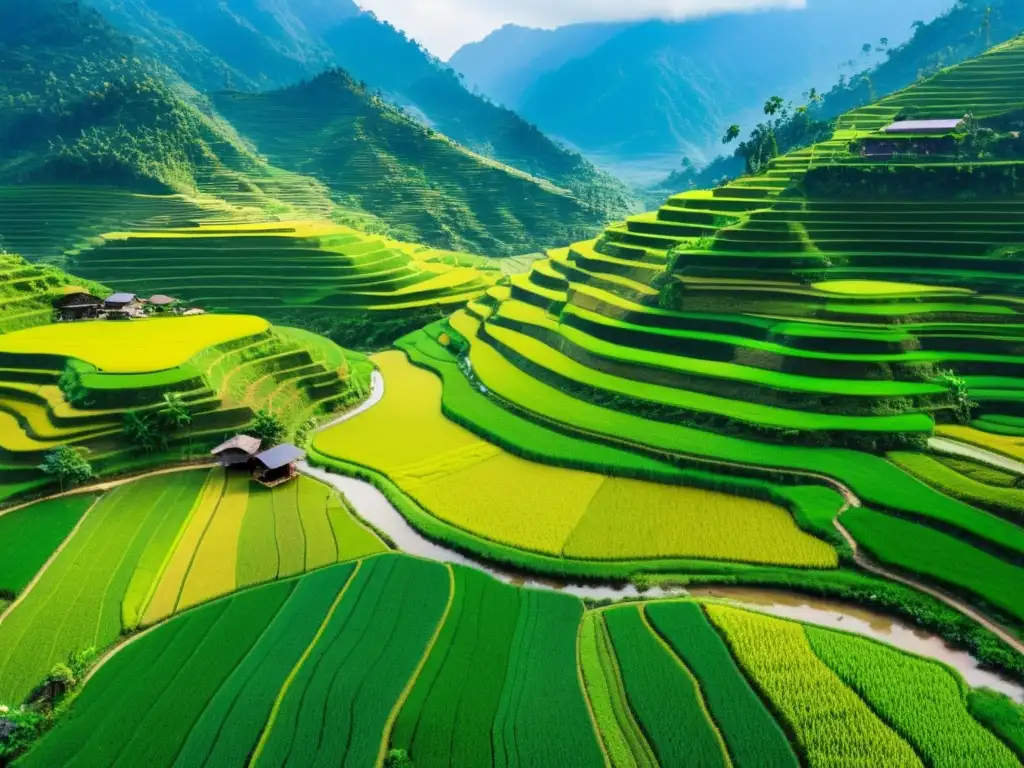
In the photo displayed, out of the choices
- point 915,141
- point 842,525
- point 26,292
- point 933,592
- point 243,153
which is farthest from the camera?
point 243,153

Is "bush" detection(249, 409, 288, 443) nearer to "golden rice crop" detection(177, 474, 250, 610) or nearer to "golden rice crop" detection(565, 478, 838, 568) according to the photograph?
"golden rice crop" detection(177, 474, 250, 610)

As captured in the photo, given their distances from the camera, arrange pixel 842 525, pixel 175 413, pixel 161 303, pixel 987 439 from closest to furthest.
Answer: pixel 842 525 → pixel 987 439 → pixel 175 413 → pixel 161 303

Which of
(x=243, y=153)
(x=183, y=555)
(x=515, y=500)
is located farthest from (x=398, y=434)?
(x=243, y=153)

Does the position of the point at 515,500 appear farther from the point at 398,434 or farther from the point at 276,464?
the point at 276,464

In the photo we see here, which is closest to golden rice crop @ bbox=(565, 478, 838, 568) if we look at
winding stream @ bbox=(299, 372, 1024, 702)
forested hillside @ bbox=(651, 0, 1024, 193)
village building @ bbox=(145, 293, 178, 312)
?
winding stream @ bbox=(299, 372, 1024, 702)

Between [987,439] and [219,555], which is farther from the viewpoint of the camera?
[987,439]

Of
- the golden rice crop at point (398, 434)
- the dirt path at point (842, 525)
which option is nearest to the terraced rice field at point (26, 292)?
the dirt path at point (842, 525)

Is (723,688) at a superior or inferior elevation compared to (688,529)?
superior

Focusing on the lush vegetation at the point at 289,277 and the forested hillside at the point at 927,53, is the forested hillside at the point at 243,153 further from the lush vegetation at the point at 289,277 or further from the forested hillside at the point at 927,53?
the forested hillside at the point at 927,53
